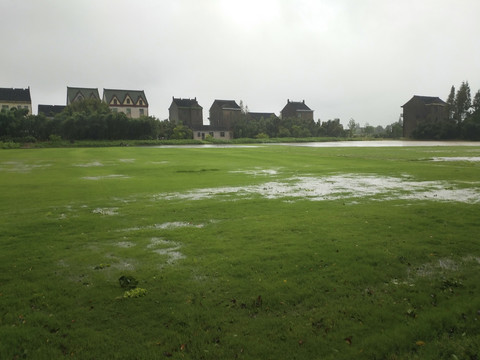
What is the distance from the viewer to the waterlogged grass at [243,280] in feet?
14.5

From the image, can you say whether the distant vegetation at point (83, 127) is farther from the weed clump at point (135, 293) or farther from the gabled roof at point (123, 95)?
the weed clump at point (135, 293)

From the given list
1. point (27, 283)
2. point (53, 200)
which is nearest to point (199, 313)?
point (27, 283)

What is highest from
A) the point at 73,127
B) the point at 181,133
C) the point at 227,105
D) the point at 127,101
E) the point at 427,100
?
the point at 427,100

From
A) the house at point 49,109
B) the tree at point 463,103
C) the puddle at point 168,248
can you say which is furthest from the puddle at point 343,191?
the house at point 49,109

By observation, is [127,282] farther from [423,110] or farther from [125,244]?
[423,110]

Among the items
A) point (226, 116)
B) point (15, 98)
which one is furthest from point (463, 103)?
point (15, 98)

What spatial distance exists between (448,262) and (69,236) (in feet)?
27.3

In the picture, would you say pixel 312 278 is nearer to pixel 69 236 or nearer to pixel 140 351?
Result: pixel 140 351

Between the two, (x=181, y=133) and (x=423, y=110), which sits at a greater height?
(x=423, y=110)

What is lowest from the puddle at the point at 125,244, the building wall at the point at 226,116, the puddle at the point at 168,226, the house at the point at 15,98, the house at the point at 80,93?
the puddle at the point at 125,244

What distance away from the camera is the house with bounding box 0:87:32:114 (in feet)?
341

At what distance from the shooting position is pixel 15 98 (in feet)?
345

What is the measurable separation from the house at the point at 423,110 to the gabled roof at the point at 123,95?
84.8 metres

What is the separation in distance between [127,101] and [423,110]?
93.0 m
